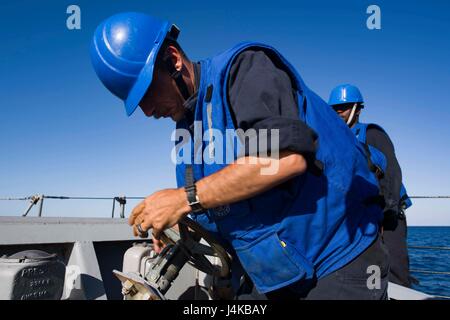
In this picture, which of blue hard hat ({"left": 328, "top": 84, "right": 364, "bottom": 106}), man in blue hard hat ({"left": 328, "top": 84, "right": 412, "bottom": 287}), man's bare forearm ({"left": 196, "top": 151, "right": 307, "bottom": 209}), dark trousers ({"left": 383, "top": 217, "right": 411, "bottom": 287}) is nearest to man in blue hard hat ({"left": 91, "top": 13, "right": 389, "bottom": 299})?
man's bare forearm ({"left": 196, "top": 151, "right": 307, "bottom": 209})

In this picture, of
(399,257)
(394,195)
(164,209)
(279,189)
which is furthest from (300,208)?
(399,257)

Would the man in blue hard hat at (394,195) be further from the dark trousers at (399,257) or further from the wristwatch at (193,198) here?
the wristwatch at (193,198)

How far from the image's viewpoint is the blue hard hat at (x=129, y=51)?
1.59m

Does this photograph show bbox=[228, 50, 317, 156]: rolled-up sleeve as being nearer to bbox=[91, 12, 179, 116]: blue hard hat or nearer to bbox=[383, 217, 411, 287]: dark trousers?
bbox=[91, 12, 179, 116]: blue hard hat

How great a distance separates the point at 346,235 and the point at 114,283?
275cm

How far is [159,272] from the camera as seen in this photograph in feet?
5.58

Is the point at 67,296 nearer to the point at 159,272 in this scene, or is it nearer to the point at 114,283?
the point at 114,283

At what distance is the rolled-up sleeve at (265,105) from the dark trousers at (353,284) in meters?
0.56

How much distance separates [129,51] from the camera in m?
1.60

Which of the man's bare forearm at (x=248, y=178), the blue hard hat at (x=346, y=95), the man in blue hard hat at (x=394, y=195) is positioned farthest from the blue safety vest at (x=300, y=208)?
the blue hard hat at (x=346, y=95)

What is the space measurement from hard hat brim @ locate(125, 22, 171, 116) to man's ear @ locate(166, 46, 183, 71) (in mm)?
53
